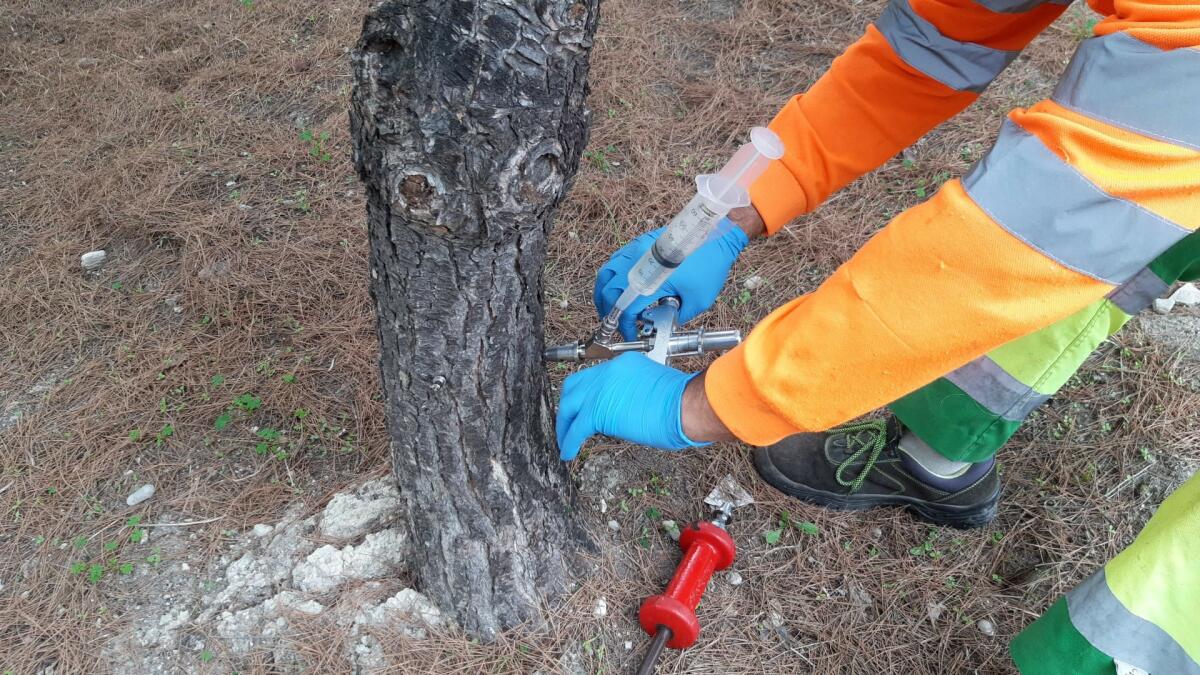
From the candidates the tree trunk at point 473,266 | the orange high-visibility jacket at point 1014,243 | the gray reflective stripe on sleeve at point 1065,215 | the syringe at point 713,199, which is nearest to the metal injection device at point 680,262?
the syringe at point 713,199

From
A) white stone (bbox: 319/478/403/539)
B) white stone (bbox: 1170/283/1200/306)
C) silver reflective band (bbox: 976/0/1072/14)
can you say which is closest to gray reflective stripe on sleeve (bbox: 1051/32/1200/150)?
silver reflective band (bbox: 976/0/1072/14)

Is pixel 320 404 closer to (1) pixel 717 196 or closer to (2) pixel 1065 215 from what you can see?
(1) pixel 717 196

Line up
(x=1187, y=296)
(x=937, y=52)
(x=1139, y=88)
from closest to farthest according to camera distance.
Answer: (x=1139, y=88) → (x=937, y=52) → (x=1187, y=296)

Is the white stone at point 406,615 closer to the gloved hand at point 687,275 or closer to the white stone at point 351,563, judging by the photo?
the white stone at point 351,563

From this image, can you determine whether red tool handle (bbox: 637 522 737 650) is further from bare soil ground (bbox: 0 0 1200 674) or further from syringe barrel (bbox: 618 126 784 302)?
syringe barrel (bbox: 618 126 784 302)

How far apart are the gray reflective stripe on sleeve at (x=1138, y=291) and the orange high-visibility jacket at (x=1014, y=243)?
587 mm

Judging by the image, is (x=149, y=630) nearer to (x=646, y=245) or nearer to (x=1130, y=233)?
(x=646, y=245)

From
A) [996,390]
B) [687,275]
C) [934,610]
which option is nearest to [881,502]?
[934,610]

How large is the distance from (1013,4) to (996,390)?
0.82 m

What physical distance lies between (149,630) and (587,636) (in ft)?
3.45

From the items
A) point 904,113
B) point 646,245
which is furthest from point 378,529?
point 904,113

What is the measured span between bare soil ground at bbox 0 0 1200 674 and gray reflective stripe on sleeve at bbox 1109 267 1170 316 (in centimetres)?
77

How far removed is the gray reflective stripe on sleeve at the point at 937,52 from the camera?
151cm

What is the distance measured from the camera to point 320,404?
2.18 metres
